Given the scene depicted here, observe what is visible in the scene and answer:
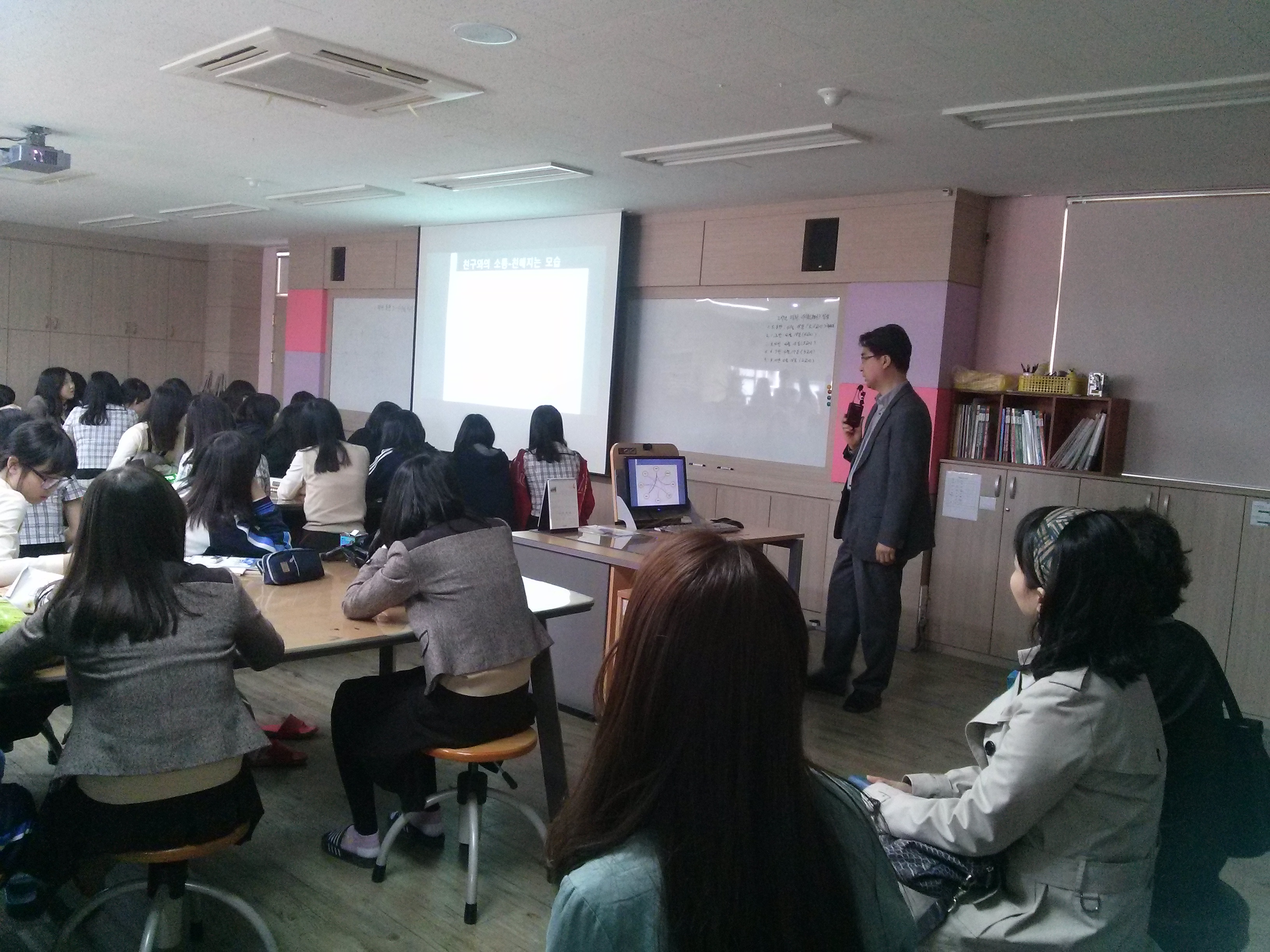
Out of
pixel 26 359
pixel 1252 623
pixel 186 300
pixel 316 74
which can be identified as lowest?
pixel 1252 623

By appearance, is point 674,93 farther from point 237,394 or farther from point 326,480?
point 237,394

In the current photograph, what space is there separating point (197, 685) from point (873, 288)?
456cm

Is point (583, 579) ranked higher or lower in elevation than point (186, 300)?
lower

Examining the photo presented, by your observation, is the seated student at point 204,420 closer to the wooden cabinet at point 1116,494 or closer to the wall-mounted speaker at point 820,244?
the wall-mounted speaker at point 820,244

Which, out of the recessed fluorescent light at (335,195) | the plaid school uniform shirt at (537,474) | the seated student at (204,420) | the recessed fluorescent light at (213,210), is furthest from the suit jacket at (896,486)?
the recessed fluorescent light at (213,210)

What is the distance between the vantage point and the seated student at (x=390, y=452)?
492 cm

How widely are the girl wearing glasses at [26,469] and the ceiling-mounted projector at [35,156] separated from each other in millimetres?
2976

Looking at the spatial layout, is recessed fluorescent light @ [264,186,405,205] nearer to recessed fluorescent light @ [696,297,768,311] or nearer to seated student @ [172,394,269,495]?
recessed fluorescent light @ [696,297,768,311]

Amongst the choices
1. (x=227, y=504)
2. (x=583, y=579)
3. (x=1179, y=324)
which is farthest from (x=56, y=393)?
(x=1179, y=324)

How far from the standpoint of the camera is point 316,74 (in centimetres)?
388

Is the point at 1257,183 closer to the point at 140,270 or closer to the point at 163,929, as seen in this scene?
the point at 163,929

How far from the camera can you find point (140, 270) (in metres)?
10.6

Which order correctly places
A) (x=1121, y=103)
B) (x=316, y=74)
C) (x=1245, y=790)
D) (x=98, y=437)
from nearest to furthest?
1. (x=1245, y=790)
2. (x=1121, y=103)
3. (x=316, y=74)
4. (x=98, y=437)

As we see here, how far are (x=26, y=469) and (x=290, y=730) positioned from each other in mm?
1351
